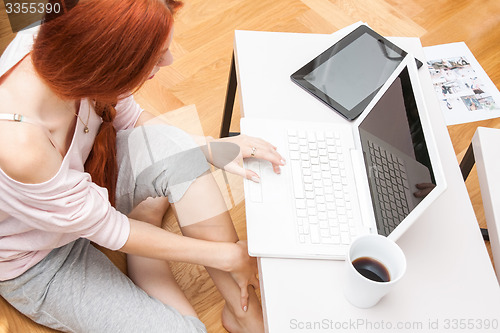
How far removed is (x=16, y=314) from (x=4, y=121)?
36 cm

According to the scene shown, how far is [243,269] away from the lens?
0.99 m

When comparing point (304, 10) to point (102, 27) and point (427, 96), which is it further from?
point (102, 27)

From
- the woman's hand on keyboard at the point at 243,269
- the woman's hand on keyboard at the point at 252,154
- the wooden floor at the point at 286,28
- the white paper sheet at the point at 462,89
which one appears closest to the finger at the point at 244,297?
the woman's hand on keyboard at the point at 243,269

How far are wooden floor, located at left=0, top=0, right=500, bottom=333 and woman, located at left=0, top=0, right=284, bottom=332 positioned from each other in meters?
0.47

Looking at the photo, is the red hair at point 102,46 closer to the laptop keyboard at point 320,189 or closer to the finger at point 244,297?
the laptop keyboard at point 320,189

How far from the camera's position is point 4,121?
0.77 m

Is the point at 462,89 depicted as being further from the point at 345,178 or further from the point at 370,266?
the point at 370,266

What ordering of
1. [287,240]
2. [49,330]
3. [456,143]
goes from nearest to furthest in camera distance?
[287,240] < [49,330] < [456,143]

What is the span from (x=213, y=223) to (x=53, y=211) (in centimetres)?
33

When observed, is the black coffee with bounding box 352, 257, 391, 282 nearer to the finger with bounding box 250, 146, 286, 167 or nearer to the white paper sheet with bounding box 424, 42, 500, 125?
the finger with bounding box 250, 146, 286, 167

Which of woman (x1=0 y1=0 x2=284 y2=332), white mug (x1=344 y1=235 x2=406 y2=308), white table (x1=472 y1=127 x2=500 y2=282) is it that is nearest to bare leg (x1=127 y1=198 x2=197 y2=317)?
woman (x1=0 y1=0 x2=284 y2=332)

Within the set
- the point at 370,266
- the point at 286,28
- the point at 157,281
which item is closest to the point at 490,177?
the point at 370,266

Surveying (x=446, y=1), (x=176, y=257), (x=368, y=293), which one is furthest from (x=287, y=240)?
(x=446, y=1)

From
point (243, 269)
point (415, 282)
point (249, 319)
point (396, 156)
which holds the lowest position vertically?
point (249, 319)
